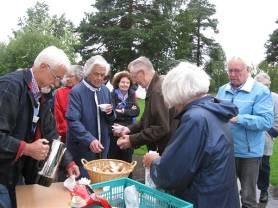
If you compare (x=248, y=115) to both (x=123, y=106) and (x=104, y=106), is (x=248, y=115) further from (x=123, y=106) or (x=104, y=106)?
(x=123, y=106)

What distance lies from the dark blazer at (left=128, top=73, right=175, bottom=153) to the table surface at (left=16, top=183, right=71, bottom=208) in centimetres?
108

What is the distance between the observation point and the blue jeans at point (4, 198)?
8.71ft

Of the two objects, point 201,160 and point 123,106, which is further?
point 123,106

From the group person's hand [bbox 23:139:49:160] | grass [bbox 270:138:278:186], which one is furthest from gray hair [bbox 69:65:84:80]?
grass [bbox 270:138:278:186]

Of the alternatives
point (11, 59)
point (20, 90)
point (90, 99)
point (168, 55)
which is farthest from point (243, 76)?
point (168, 55)

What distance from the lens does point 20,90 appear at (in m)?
2.79

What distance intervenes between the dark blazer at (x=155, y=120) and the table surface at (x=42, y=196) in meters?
1.08

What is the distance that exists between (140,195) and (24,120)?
990 millimetres

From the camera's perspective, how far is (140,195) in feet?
8.81

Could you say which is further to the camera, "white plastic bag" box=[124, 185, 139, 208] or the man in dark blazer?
the man in dark blazer

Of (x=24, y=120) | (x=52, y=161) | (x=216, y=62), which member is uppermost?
(x=24, y=120)

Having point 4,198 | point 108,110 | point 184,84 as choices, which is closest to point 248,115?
point 108,110

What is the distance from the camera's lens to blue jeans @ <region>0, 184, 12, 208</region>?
8.71 ft

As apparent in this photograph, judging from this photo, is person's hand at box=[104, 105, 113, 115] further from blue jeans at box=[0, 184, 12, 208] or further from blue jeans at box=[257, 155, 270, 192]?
blue jeans at box=[257, 155, 270, 192]
